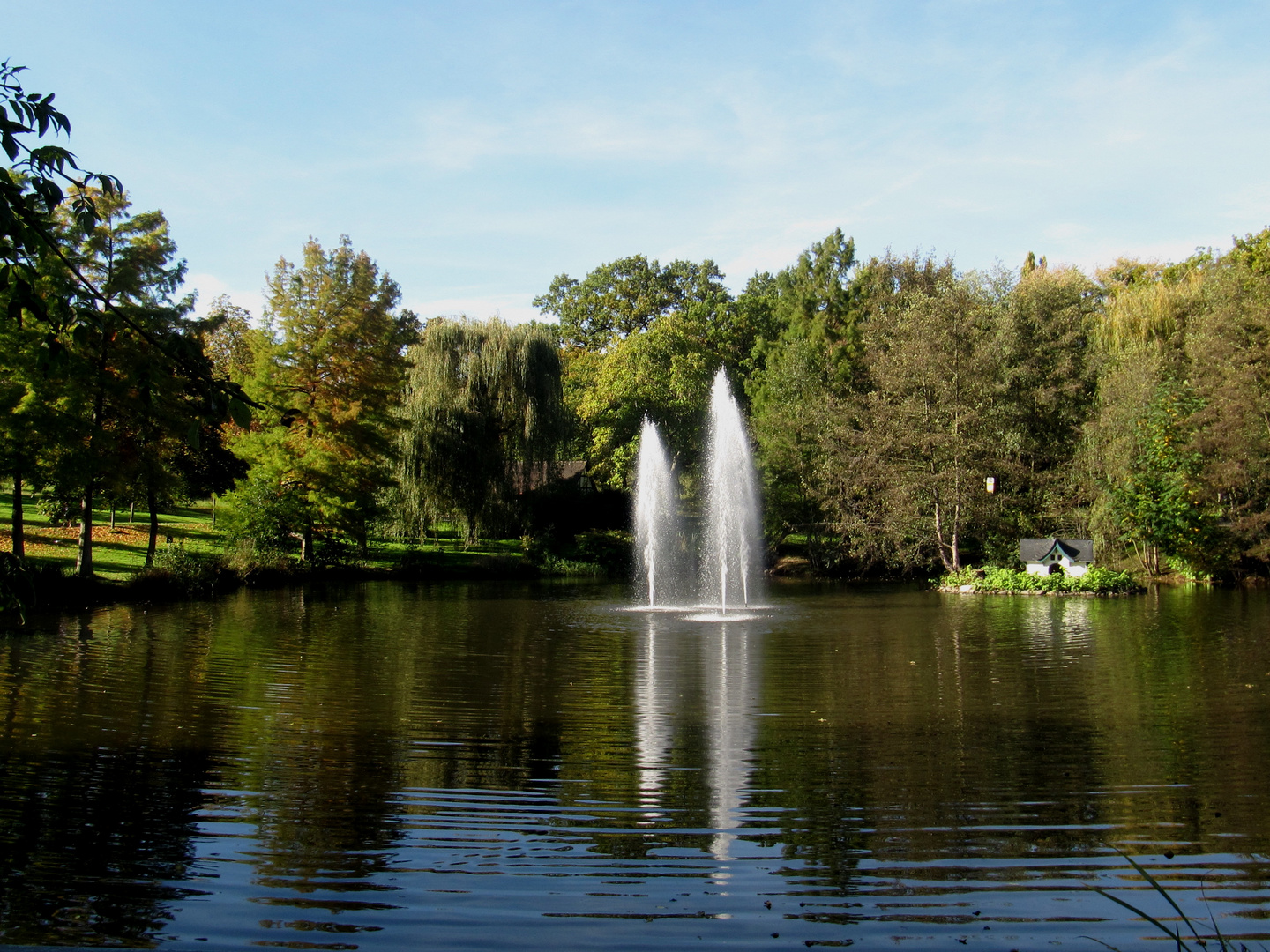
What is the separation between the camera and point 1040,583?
2859 centimetres

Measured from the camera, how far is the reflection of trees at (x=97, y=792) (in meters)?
4.50

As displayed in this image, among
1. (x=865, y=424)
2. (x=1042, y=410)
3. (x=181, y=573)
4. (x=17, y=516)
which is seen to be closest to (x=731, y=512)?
(x=865, y=424)

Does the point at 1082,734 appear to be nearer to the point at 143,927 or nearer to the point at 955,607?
the point at 143,927

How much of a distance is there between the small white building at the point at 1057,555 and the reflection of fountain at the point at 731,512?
29.6 feet

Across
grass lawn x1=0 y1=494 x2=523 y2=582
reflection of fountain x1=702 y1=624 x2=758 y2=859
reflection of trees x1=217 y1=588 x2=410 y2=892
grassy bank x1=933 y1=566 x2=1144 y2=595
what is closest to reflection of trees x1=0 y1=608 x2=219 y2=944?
reflection of trees x1=217 y1=588 x2=410 y2=892

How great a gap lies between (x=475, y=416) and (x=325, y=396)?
553cm

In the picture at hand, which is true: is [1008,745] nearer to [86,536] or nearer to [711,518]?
[86,536]

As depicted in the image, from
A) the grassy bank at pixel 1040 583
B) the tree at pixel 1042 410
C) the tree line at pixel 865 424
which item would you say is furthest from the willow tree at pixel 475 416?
the tree at pixel 1042 410

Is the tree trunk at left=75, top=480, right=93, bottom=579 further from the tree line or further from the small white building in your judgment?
the small white building

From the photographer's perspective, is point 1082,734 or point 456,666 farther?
point 456,666

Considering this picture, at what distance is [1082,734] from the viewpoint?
9.03 m

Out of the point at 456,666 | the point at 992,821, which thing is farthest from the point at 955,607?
the point at 992,821

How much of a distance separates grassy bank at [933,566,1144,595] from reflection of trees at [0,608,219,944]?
23508 mm

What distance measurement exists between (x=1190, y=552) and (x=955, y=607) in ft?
40.3
